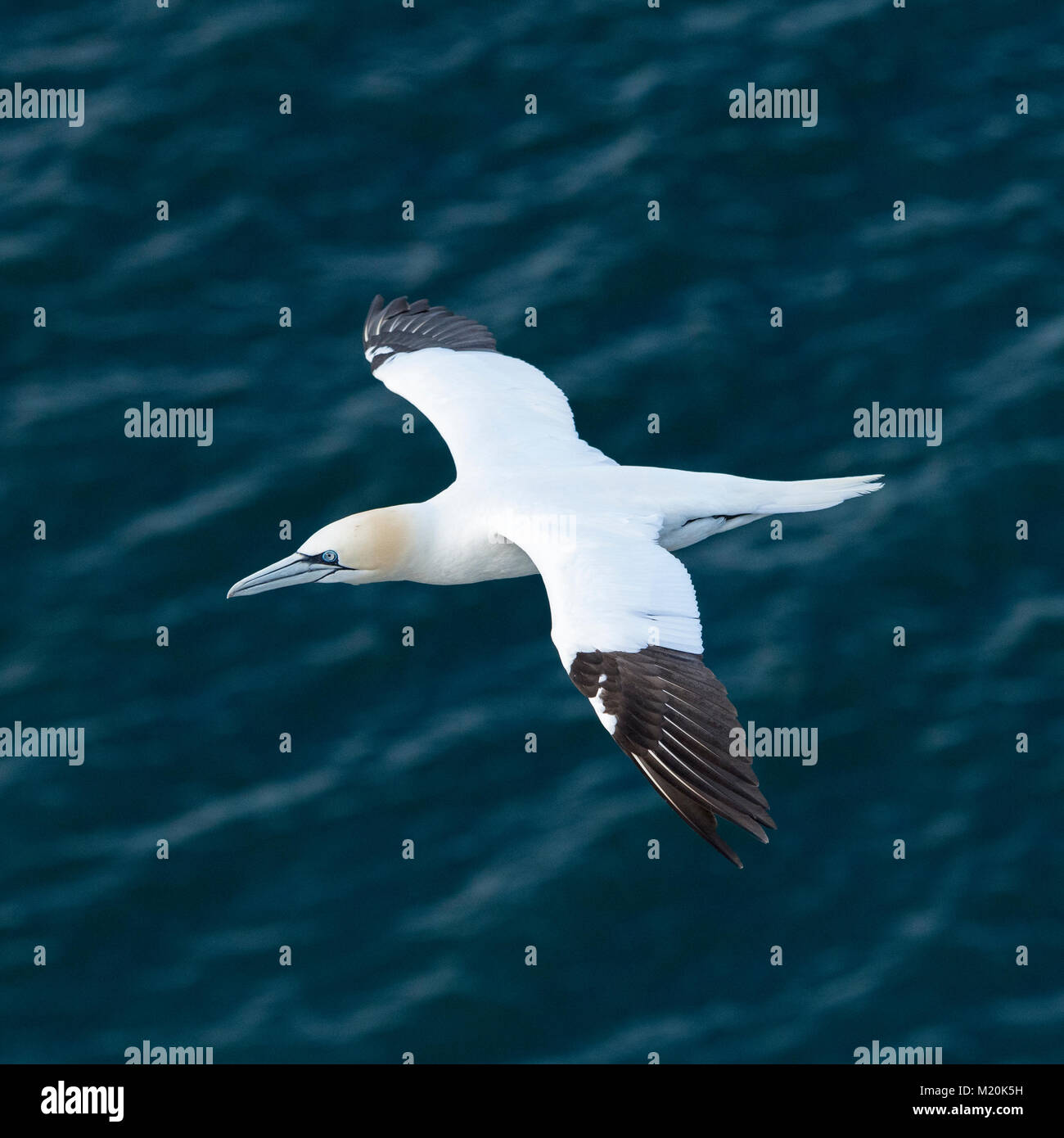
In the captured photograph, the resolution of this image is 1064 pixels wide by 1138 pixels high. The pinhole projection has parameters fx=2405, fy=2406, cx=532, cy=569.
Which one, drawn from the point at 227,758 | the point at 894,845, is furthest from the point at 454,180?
the point at 894,845

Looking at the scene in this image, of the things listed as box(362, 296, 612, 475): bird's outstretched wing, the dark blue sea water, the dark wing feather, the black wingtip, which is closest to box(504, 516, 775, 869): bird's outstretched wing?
the dark wing feather

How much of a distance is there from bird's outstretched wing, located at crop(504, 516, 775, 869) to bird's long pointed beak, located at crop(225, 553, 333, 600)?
5.68ft

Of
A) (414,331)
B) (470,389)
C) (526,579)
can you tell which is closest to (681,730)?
(470,389)

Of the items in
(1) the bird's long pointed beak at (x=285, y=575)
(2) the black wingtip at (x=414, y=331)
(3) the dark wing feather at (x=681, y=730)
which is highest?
(2) the black wingtip at (x=414, y=331)

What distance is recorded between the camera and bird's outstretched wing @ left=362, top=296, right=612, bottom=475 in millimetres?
19484

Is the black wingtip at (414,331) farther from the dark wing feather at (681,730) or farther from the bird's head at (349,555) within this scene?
the dark wing feather at (681,730)

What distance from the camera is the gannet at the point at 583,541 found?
623 inches

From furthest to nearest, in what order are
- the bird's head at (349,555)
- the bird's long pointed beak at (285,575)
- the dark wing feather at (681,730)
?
the bird's long pointed beak at (285,575) < the bird's head at (349,555) < the dark wing feather at (681,730)

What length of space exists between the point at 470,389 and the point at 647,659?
4.95 meters

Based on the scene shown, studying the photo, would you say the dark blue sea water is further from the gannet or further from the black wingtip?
the gannet

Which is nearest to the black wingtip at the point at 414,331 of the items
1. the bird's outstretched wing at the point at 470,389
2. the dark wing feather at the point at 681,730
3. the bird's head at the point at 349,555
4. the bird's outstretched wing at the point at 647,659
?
the bird's outstretched wing at the point at 470,389

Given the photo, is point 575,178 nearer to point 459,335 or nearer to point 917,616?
point 459,335

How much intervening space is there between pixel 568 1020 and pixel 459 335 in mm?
6304

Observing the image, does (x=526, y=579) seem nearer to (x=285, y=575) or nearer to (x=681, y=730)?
(x=285, y=575)
